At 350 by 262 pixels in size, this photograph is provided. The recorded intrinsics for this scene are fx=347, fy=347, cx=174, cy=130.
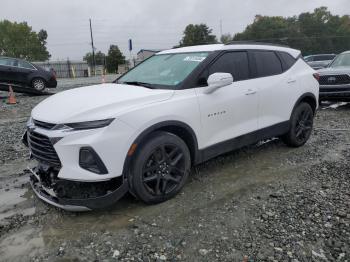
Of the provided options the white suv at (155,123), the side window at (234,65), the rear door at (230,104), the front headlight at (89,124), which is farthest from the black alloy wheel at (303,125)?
the front headlight at (89,124)

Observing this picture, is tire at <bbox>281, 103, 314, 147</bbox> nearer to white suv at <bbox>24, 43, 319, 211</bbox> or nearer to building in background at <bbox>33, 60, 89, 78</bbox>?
white suv at <bbox>24, 43, 319, 211</bbox>

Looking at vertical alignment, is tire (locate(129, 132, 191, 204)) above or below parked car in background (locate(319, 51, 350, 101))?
below

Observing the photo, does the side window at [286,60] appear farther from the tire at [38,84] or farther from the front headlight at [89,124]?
the tire at [38,84]

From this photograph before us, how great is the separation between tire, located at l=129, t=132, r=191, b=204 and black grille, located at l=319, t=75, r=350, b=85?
7328 millimetres

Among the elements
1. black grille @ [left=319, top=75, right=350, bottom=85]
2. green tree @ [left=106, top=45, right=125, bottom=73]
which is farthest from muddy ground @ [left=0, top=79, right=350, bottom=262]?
green tree @ [left=106, top=45, right=125, bottom=73]

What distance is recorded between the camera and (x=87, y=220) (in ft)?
11.8

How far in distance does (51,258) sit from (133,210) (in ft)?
3.40

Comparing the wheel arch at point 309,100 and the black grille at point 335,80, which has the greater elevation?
the black grille at point 335,80

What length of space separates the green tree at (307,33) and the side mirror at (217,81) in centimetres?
7407

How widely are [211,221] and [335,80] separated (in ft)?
25.7

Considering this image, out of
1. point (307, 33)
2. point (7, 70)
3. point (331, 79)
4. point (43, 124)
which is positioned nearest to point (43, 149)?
point (43, 124)

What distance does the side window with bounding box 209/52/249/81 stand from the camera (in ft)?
14.8

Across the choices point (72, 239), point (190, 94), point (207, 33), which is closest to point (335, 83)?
point (190, 94)

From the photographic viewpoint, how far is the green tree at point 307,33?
74.8 metres
